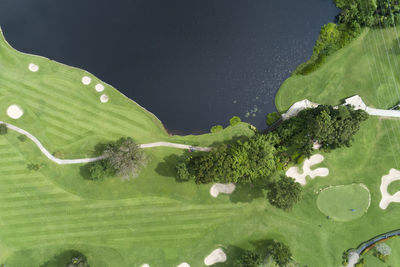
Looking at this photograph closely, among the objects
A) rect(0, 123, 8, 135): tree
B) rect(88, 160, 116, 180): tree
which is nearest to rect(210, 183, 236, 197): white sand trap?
rect(88, 160, 116, 180): tree

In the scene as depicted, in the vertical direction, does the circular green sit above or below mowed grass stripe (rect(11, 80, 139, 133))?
below

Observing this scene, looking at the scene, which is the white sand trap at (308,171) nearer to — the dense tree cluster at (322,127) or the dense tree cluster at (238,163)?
the dense tree cluster at (322,127)

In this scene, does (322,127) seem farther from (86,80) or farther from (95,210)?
(86,80)

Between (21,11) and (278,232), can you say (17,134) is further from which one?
(278,232)

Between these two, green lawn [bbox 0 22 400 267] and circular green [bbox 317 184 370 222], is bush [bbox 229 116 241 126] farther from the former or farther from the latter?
circular green [bbox 317 184 370 222]

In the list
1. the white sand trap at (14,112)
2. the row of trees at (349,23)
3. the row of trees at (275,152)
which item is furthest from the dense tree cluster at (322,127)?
the white sand trap at (14,112)

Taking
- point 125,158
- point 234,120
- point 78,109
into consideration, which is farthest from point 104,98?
point 234,120

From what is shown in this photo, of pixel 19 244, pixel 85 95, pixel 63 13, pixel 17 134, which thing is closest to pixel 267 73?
pixel 85 95
